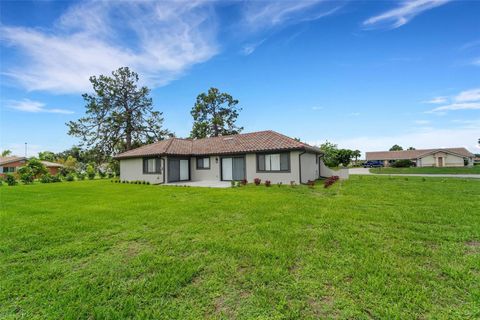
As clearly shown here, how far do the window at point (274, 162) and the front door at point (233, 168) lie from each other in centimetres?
166

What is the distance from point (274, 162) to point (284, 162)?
2.44 ft

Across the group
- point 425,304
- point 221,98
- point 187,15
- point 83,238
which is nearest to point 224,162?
point 187,15

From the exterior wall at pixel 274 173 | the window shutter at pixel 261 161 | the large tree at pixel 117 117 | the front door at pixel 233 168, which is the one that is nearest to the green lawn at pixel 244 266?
the exterior wall at pixel 274 173

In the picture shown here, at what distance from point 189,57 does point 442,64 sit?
48.8 ft

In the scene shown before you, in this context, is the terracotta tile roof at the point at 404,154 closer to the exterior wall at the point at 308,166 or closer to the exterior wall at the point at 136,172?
the exterior wall at the point at 308,166

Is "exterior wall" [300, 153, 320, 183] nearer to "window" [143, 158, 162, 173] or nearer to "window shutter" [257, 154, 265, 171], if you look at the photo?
"window shutter" [257, 154, 265, 171]

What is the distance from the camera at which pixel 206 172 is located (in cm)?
1909

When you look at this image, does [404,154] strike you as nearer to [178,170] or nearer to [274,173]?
[274,173]

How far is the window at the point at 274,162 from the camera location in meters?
15.1

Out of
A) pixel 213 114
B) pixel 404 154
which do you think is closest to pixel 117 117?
pixel 213 114

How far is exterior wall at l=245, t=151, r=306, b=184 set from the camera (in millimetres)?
14633

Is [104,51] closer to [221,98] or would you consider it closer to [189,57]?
[189,57]

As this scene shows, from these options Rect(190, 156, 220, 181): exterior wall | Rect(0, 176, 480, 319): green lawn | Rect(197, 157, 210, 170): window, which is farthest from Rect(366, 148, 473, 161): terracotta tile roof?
Rect(0, 176, 480, 319): green lawn

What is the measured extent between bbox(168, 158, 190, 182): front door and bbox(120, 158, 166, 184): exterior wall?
60 centimetres
